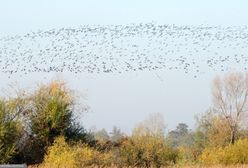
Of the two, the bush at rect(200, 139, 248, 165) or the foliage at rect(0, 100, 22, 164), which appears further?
the bush at rect(200, 139, 248, 165)

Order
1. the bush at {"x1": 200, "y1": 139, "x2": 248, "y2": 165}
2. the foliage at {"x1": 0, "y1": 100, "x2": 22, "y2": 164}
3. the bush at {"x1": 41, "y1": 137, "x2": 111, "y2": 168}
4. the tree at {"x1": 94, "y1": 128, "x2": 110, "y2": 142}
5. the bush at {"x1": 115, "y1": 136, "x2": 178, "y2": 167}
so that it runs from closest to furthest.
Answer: the bush at {"x1": 41, "y1": 137, "x2": 111, "y2": 168}, the bush at {"x1": 115, "y1": 136, "x2": 178, "y2": 167}, the foliage at {"x1": 0, "y1": 100, "x2": 22, "y2": 164}, the bush at {"x1": 200, "y1": 139, "x2": 248, "y2": 165}, the tree at {"x1": 94, "y1": 128, "x2": 110, "y2": 142}

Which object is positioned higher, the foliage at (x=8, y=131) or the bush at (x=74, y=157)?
the foliage at (x=8, y=131)

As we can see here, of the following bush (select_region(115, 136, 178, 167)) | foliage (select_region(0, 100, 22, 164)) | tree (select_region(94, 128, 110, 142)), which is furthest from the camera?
tree (select_region(94, 128, 110, 142))

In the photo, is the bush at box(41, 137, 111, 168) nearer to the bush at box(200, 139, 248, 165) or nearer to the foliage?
the foliage

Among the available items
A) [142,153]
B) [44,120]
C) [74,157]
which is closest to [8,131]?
[44,120]

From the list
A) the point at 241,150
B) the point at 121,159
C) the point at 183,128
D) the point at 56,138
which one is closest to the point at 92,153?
the point at 121,159

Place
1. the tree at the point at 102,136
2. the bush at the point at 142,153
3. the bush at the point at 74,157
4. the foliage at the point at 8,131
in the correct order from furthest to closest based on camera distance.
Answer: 1. the tree at the point at 102,136
2. the foliage at the point at 8,131
3. the bush at the point at 142,153
4. the bush at the point at 74,157

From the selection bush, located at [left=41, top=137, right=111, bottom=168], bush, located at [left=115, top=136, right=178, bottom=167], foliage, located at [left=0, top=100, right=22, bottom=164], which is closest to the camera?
bush, located at [left=41, top=137, right=111, bottom=168]

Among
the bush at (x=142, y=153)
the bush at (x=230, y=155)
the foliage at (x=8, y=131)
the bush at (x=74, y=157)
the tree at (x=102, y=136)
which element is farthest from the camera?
the tree at (x=102, y=136)

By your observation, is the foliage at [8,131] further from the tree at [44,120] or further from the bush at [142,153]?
the bush at [142,153]

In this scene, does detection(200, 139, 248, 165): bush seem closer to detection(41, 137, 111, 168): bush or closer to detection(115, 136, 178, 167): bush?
detection(115, 136, 178, 167): bush

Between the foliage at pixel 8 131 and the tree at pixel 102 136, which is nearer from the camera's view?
the foliage at pixel 8 131

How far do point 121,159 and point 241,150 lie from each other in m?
8.82

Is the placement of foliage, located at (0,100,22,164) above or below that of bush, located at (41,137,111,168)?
above
